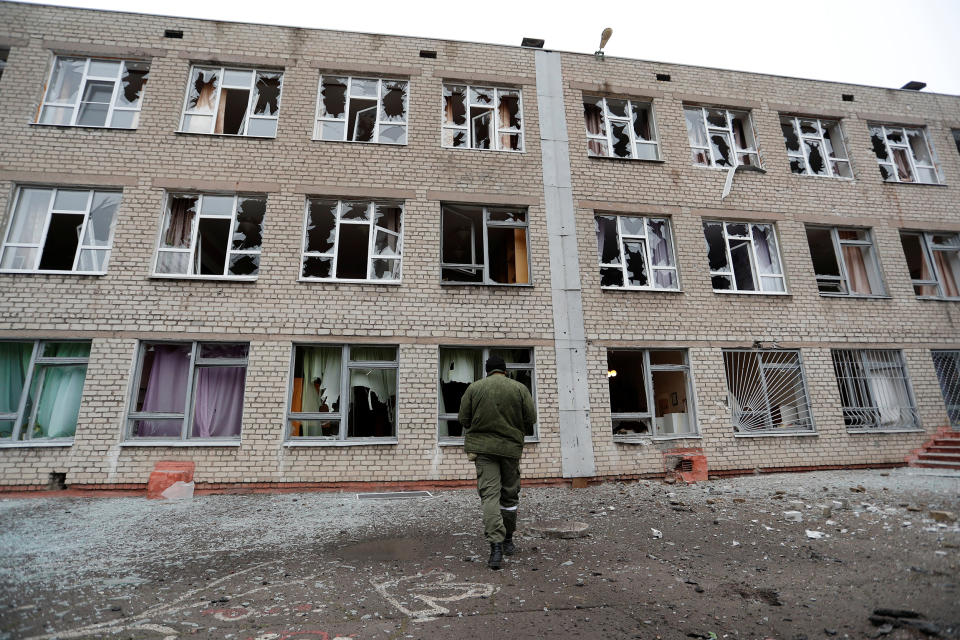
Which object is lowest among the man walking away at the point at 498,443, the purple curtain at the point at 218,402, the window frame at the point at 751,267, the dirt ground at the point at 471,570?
the dirt ground at the point at 471,570

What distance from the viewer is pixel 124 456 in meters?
7.77

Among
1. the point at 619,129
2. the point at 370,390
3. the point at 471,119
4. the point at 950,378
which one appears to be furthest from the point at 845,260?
the point at 370,390

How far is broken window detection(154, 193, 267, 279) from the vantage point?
8906mm

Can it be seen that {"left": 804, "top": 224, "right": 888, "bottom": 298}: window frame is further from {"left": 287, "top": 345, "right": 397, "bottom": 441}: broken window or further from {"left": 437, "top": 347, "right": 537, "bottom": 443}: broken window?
{"left": 287, "top": 345, "right": 397, "bottom": 441}: broken window

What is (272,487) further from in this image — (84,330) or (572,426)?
(572,426)

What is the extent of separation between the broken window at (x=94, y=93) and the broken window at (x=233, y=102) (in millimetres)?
985

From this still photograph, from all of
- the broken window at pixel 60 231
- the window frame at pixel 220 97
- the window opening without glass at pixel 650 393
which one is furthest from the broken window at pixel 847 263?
the broken window at pixel 60 231

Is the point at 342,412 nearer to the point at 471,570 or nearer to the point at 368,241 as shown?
the point at 368,241

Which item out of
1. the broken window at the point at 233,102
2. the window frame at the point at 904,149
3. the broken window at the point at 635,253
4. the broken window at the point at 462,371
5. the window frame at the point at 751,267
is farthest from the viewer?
the window frame at the point at 904,149

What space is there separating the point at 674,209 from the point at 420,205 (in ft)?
18.1

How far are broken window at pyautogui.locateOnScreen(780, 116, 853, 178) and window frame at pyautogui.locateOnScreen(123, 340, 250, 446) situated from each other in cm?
1306

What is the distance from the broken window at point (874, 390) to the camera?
10000 mm

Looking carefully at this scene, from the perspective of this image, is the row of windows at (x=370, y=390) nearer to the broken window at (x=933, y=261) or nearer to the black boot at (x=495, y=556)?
the broken window at (x=933, y=261)

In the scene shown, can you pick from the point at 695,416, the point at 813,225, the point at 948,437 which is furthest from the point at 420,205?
the point at 948,437
